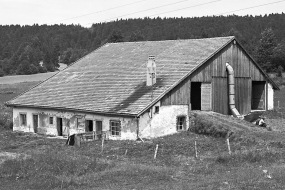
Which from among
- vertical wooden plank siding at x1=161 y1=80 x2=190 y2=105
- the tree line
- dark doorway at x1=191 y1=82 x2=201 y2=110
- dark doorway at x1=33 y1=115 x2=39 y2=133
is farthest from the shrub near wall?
the tree line

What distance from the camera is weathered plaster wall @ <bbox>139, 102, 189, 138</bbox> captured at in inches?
1156

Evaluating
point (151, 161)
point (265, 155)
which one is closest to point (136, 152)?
point (151, 161)

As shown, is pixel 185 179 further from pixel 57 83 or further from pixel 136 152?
pixel 57 83

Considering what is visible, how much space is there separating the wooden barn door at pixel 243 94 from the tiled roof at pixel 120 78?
3.33 metres

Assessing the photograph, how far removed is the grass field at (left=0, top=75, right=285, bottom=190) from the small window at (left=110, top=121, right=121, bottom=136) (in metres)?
1.82

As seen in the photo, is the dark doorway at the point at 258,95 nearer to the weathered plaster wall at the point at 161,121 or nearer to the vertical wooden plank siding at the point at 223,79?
the vertical wooden plank siding at the point at 223,79

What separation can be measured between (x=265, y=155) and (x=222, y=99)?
13152mm

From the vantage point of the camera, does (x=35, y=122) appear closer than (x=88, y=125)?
No

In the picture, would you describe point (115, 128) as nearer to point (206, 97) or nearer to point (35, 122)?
point (206, 97)

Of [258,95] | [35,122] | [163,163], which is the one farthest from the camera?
[258,95]

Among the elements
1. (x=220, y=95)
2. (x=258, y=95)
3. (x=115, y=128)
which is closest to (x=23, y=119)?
(x=115, y=128)

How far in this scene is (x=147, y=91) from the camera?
31109 millimetres

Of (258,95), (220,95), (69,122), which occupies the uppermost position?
(220,95)

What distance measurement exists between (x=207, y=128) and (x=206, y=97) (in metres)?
3.97
